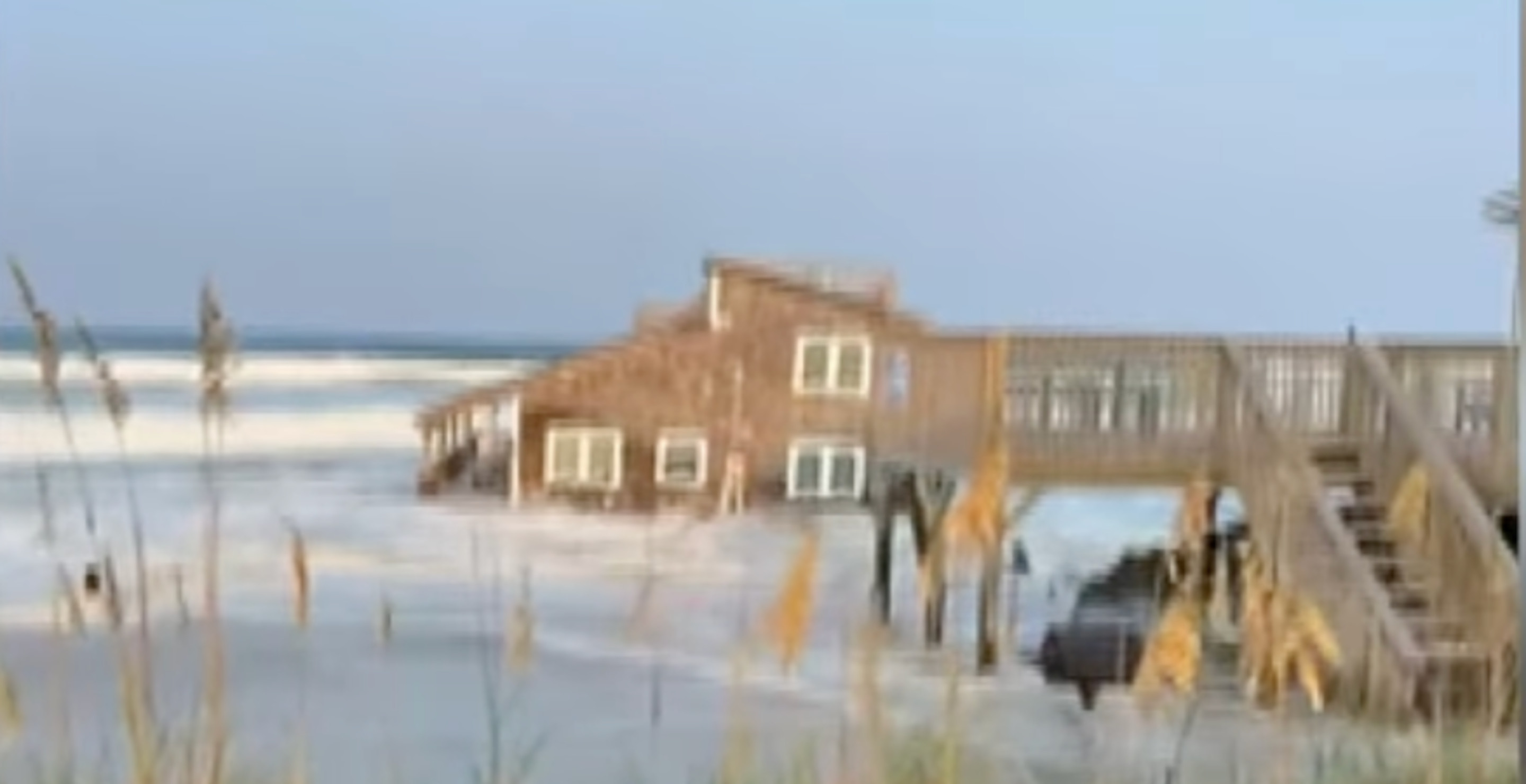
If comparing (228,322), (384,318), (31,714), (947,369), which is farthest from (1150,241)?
(31,714)

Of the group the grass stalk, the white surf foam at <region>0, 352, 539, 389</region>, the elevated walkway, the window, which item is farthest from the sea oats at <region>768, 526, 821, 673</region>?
the window

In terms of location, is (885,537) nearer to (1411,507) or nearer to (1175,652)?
(1175,652)

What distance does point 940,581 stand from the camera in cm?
183

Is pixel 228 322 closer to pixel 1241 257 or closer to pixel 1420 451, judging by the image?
pixel 1241 257

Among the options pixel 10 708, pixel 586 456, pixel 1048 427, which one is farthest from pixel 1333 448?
pixel 10 708

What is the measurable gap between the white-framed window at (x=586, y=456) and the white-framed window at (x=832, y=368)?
6.5 inches

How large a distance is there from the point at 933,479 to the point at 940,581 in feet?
0.29

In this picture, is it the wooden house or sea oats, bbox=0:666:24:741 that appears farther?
the wooden house

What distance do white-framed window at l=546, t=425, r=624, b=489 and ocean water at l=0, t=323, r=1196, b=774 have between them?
32mm

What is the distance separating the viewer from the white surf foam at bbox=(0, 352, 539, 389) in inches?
69.2

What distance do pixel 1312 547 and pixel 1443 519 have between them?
0.13 m

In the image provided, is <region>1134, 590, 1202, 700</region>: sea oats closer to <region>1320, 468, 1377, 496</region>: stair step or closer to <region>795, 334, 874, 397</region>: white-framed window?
<region>1320, 468, 1377, 496</region>: stair step

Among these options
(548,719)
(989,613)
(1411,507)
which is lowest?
(548,719)

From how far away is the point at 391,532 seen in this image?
1.83 meters
